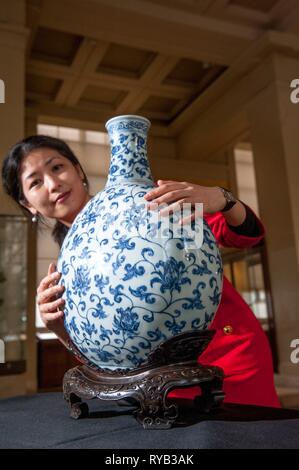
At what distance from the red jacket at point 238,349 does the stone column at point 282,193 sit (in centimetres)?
350

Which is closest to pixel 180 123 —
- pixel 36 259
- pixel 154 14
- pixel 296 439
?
pixel 154 14

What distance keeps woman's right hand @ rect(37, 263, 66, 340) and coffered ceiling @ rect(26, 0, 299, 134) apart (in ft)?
12.4

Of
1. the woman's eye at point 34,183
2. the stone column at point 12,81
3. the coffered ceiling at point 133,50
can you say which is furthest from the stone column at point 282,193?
the woman's eye at point 34,183

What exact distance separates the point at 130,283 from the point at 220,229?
36 cm

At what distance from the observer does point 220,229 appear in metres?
0.88

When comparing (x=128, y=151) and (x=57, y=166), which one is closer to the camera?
(x=128, y=151)

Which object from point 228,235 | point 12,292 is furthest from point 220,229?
point 12,292

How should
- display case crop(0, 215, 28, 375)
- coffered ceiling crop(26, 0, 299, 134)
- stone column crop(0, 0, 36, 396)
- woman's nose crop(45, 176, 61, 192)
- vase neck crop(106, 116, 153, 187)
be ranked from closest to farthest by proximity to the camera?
vase neck crop(106, 116, 153, 187), woman's nose crop(45, 176, 61, 192), display case crop(0, 215, 28, 375), stone column crop(0, 0, 36, 396), coffered ceiling crop(26, 0, 299, 134)

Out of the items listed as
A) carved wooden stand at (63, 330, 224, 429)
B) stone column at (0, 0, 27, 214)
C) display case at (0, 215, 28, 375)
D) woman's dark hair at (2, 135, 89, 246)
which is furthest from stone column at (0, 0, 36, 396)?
carved wooden stand at (63, 330, 224, 429)

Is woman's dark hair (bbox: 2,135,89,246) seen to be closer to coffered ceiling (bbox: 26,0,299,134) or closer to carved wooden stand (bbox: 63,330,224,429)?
carved wooden stand (bbox: 63,330,224,429)

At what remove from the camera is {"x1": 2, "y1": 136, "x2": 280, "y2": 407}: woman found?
32.1 inches

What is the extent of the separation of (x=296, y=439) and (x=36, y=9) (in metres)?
4.16

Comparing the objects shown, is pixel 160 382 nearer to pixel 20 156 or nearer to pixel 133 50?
pixel 20 156

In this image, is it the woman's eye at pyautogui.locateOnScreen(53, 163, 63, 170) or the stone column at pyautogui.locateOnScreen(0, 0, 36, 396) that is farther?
the stone column at pyautogui.locateOnScreen(0, 0, 36, 396)
